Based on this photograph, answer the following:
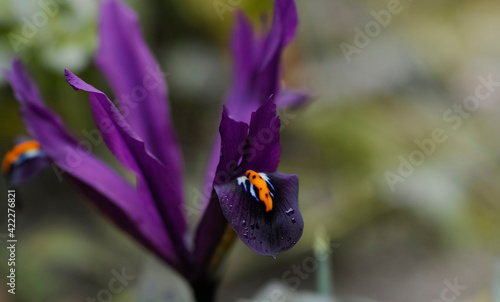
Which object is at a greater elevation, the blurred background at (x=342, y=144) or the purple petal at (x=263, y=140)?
the purple petal at (x=263, y=140)

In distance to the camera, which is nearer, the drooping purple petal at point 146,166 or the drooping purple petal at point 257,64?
the drooping purple petal at point 146,166

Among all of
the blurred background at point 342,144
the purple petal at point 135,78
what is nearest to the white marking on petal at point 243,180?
the purple petal at point 135,78

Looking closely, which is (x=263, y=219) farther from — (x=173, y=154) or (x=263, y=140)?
(x=173, y=154)

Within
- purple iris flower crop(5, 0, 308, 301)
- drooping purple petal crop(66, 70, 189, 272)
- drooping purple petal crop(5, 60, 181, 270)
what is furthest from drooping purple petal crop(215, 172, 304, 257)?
drooping purple petal crop(5, 60, 181, 270)

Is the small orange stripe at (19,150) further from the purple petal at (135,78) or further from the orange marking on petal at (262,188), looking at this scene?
the orange marking on petal at (262,188)

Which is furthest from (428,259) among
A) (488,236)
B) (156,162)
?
(156,162)

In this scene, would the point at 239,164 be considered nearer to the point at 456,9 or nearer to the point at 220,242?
the point at 220,242

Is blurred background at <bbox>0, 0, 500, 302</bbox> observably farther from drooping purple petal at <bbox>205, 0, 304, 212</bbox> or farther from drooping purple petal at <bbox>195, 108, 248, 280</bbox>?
drooping purple petal at <bbox>195, 108, 248, 280</bbox>
